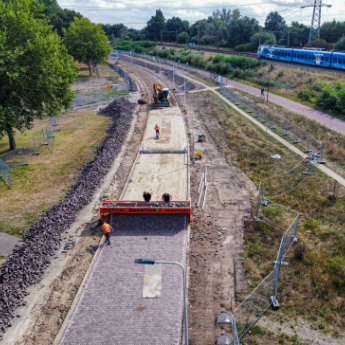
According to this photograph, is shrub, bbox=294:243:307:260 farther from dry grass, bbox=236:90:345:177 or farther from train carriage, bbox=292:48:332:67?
train carriage, bbox=292:48:332:67

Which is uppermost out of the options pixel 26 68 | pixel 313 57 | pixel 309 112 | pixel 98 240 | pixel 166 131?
pixel 313 57

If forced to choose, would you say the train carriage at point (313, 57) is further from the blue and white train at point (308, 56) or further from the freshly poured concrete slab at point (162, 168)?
the freshly poured concrete slab at point (162, 168)

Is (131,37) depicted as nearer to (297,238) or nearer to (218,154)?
(218,154)

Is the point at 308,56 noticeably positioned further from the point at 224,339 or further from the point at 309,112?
the point at 224,339

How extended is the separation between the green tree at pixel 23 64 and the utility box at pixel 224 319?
73.1 ft

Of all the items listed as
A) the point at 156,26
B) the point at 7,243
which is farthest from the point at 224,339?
the point at 156,26

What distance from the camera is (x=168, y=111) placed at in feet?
A: 145

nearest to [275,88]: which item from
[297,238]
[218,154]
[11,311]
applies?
[218,154]

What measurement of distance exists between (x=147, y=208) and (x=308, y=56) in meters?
55.1

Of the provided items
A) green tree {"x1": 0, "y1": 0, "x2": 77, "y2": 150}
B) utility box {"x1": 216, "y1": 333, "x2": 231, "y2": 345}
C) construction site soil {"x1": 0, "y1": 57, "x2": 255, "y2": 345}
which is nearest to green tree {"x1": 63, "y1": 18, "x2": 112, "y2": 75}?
green tree {"x1": 0, "y1": 0, "x2": 77, "y2": 150}

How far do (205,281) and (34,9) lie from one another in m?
29.1

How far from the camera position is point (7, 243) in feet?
60.3

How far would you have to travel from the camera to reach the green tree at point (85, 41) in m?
68.4

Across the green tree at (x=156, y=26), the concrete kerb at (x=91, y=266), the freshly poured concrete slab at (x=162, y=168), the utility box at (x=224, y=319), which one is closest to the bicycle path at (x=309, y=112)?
the freshly poured concrete slab at (x=162, y=168)
